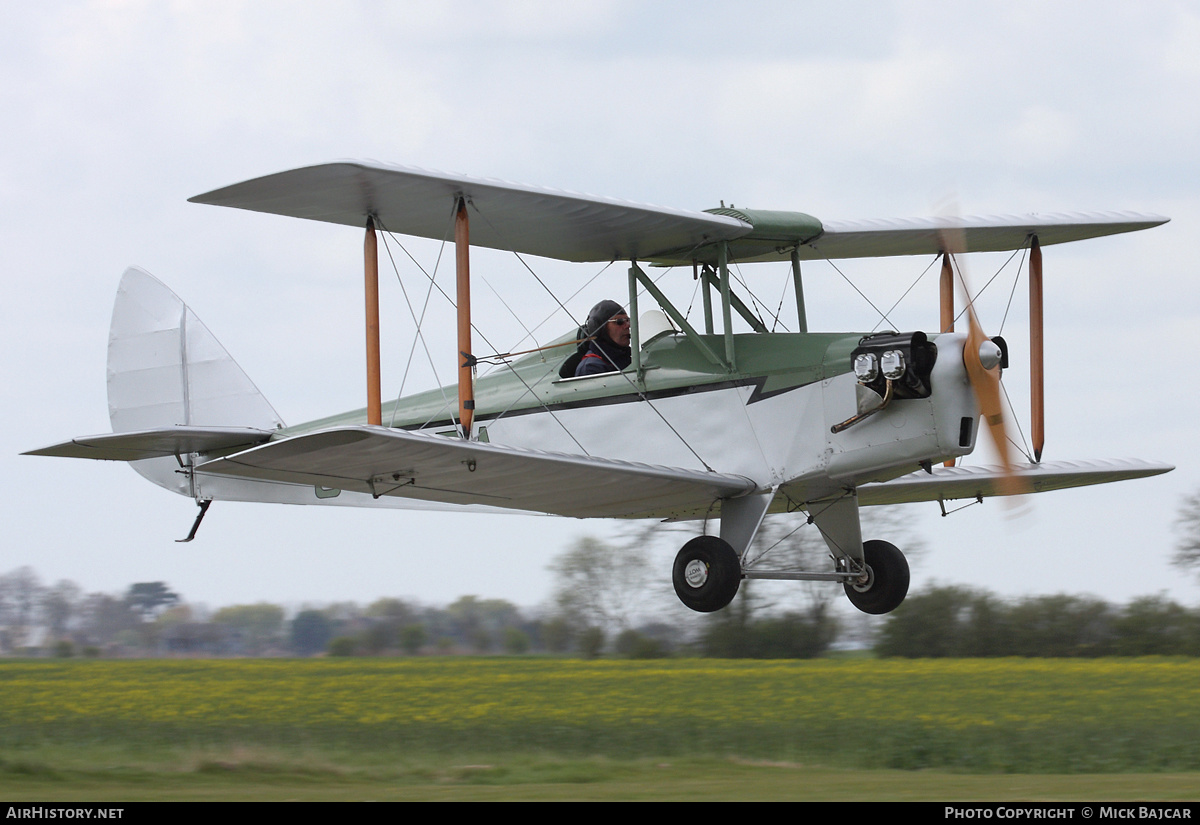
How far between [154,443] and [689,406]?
4.51 meters

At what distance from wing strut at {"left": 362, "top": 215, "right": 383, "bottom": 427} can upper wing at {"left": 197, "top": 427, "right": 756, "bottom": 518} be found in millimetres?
733

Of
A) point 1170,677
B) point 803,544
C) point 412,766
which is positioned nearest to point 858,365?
point 412,766

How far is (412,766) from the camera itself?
1143cm

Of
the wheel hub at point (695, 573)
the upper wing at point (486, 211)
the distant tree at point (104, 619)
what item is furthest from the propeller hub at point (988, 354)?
the distant tree at point (104, 619)

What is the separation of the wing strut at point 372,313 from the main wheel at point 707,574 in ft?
8.38

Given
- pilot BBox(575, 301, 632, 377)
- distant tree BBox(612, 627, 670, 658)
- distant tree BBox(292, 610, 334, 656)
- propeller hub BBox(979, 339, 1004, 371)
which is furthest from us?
distant tree BBox(292, 610, 334, 656)

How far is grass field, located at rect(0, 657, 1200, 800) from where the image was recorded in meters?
10.2

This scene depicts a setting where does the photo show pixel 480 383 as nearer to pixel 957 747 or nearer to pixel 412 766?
pixel 412 766

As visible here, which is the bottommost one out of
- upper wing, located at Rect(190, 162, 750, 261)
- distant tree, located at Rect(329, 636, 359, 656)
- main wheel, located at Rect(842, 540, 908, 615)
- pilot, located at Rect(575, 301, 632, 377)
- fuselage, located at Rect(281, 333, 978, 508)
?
distant tree, located at Rect(329, 636, 359, 656)

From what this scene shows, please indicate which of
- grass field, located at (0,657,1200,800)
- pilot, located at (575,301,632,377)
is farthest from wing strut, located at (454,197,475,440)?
grass field, located at (0,657,1200,800)

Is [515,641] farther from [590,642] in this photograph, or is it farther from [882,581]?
[882,581]

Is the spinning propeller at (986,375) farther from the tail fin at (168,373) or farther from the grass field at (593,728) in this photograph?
the tail fin at (168,373)

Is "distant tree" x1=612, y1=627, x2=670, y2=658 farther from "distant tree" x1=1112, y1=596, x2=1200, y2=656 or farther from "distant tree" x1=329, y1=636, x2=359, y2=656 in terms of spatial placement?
"distant tree" x1=1112, y1=596, x2=1200, y2=656

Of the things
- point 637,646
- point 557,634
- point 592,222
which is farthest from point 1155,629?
point 592,222
